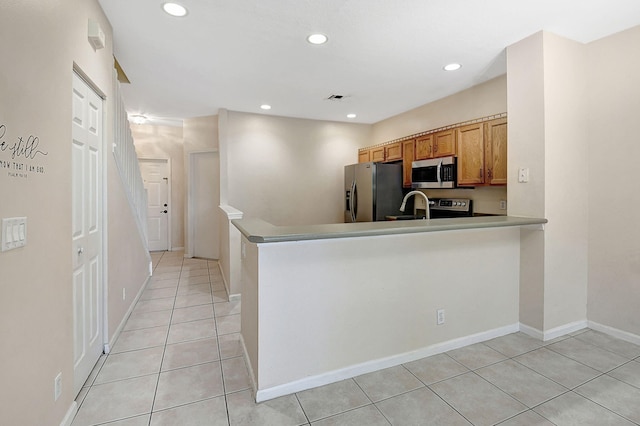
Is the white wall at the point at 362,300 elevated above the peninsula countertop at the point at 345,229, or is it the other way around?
the peninsula countertop at the point at 345,229

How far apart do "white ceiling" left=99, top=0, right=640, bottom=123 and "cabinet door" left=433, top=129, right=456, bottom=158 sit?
56 cm

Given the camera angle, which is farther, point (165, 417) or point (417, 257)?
point (417, 257)

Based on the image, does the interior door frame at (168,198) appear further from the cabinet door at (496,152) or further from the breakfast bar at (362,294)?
the cabinet door at (496,152)

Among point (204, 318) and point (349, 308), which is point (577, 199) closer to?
point (349, 308)

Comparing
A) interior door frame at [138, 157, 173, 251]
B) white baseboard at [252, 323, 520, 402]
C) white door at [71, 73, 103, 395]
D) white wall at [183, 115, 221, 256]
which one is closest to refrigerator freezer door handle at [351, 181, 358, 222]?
white wall at [183, 115, 221, 256]

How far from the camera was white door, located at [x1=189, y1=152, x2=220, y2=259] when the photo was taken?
5.76 meters

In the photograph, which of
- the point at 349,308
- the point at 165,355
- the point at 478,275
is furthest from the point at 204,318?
the point at 478,275

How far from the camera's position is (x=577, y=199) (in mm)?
2709

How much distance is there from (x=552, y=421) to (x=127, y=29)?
12.8ft

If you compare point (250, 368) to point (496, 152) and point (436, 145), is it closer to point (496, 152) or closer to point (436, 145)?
point (496, 152)

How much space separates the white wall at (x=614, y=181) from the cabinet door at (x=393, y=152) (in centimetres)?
232

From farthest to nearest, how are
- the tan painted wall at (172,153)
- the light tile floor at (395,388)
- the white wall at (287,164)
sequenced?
the tan painted wall at (172,153) < the white wall at (287,164) < the light tile floor at (395,388)

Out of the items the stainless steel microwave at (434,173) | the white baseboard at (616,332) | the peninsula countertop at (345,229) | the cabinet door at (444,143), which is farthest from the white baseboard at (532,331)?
the cabinet door at (444,143)

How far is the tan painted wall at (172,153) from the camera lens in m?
6.19
